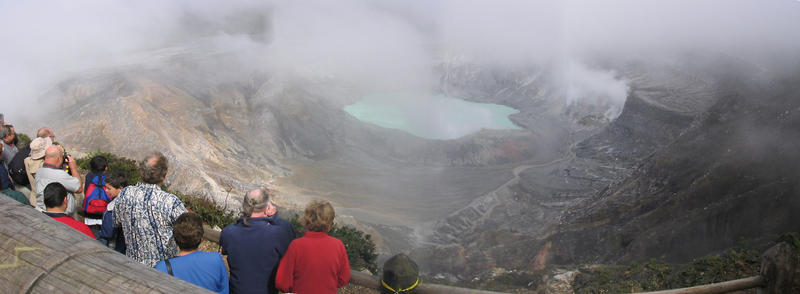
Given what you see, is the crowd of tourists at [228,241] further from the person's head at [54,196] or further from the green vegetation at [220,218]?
the green vegetation at [220,218]

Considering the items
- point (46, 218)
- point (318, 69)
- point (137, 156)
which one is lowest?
point (46, 218)

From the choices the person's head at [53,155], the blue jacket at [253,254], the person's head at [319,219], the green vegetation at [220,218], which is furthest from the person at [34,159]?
the person's head at [319,219]

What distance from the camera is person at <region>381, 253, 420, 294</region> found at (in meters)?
5.54

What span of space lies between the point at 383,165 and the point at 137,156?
2252 centimetres

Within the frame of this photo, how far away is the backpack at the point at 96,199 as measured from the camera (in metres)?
5.47

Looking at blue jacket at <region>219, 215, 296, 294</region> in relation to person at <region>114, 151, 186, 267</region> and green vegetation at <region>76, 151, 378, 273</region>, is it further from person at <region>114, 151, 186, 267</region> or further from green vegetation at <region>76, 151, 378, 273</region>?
green vegetation at <region>76, 151, 378, 273</region>

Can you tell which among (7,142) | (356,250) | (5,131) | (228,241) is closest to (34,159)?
(7,142)

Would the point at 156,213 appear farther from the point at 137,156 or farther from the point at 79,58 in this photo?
the point at 79,58

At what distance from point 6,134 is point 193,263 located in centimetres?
554

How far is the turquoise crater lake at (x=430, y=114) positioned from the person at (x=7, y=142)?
166 ft

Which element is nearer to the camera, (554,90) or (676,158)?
(676,158)

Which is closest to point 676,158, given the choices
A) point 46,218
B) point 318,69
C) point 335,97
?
point 46,218

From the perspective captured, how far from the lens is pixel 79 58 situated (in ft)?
124

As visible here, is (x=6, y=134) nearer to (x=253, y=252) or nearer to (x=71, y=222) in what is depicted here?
(x=71, y=222)
